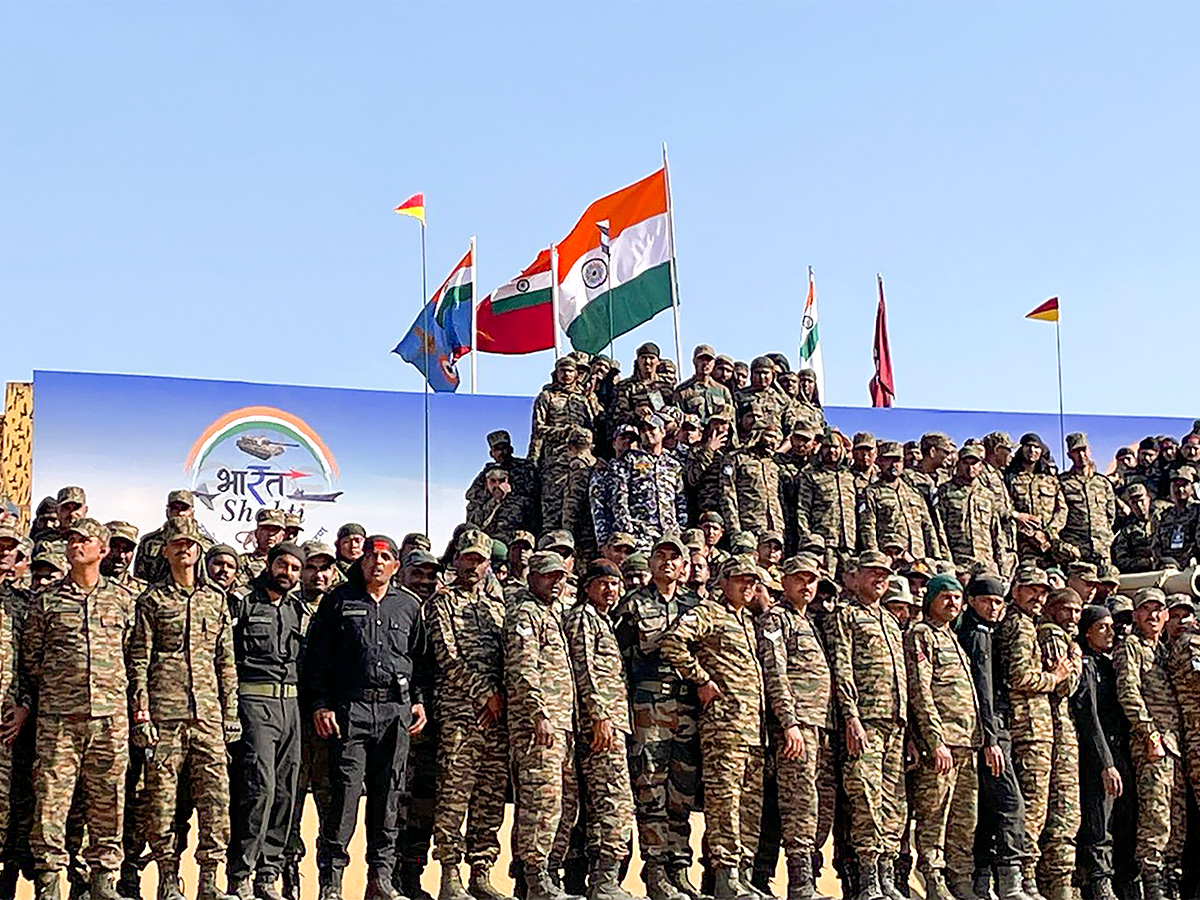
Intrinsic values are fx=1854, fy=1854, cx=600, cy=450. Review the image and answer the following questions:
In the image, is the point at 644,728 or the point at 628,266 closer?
the point at 644,728

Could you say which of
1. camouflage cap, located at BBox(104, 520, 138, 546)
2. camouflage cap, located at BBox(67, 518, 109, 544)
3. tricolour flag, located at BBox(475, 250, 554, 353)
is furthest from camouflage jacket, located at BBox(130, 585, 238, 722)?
tricolour flag, located at BBox(475, 250, 554, 353)

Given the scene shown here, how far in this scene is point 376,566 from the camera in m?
9.35

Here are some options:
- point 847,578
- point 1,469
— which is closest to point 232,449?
point 1,469

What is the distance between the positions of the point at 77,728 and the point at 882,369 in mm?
17790

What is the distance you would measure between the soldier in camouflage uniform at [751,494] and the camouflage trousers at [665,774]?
3780 millimetres

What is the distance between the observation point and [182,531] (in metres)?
9.07

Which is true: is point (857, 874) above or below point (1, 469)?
below

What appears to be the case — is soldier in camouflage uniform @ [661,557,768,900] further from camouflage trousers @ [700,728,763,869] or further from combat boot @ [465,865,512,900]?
combat boot @ [465,865,512,900]

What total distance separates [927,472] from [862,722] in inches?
195

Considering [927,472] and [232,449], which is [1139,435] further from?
[232,449]

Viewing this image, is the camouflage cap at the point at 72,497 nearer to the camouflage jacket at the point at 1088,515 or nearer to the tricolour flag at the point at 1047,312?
the camouflage jacket at the point at 1088,515

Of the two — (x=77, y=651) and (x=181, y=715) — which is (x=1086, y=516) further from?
(x=77, y=651)

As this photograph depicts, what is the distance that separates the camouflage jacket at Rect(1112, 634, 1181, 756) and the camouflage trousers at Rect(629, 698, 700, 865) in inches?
111

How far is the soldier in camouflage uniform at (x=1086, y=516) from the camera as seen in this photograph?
14.9m
